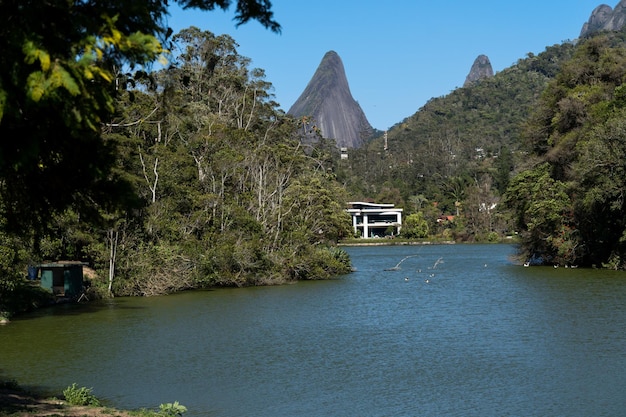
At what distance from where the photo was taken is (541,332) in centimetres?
1962

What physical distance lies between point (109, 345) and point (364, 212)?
81.2m

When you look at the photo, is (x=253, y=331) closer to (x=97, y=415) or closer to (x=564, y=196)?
(x=97, y=415)

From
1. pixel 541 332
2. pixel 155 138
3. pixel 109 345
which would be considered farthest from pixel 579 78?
pixel 109 345

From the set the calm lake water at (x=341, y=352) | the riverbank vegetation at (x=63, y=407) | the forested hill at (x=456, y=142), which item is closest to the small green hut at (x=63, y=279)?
the calm lake water at (x=341, y=352)

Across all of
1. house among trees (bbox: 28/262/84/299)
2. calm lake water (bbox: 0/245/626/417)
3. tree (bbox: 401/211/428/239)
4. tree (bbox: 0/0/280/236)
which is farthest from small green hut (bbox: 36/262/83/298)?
tree (bbox: 401/211/428/239)

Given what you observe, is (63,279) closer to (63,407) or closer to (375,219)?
(63,407)

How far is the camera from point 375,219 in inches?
3954

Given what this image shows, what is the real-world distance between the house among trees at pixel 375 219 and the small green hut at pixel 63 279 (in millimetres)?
70893

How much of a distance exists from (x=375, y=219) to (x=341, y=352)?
274 ft

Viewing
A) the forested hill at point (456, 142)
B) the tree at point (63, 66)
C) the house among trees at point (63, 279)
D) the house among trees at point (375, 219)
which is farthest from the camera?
the forested hill at point (456, 142)

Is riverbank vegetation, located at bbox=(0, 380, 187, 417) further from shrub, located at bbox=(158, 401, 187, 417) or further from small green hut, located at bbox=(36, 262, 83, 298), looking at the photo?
small green hut, located at bbox=(36, 262, 83, 298)

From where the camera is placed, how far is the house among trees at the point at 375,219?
321 feet

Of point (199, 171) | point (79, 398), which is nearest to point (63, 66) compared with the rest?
point (79, 398)

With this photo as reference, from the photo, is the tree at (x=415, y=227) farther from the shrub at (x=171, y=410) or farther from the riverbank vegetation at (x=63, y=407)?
the shrub at (x=171, y=410)
